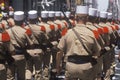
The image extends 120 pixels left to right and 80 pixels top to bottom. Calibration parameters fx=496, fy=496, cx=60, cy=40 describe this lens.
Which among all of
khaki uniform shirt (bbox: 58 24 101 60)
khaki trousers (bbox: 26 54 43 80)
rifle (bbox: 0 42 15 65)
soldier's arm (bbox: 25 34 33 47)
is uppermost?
khaki uniform shirt (bbox: 58 24 101 60)

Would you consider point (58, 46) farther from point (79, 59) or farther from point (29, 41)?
point (29, 41)

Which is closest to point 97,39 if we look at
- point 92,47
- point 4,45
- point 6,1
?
point 92,47

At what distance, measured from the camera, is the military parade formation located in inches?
349

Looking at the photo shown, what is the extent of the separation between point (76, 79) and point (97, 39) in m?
0.89

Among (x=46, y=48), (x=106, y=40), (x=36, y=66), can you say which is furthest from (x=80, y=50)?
(x=46, y=48)

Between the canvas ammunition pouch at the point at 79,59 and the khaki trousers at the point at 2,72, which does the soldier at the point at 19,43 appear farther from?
the canvas ammunition pouch at the point at 79,59

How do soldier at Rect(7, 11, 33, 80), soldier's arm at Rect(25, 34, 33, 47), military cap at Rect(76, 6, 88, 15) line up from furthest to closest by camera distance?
soldier's arm at Rect(25, 34, 33, 47) < soldier at Rect(7, 11, 33, 80) < military cap at Rect(76, 6, 88, 15)

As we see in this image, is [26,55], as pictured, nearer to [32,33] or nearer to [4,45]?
[32,33]

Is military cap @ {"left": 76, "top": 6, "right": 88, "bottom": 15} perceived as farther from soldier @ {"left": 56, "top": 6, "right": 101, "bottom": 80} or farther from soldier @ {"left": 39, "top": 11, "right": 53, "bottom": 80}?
soldier @ {"left": 39, "top": 11, "right": 53, "bottom": 80}

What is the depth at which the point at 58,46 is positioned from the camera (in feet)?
30.2

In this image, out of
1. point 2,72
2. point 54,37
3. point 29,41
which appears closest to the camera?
point 2,72

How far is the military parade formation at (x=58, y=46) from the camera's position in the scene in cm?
888

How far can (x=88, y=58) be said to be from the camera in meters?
8.92

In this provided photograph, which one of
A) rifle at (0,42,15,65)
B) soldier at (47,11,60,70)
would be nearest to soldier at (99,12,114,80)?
soldier at (47,11,60,70)
